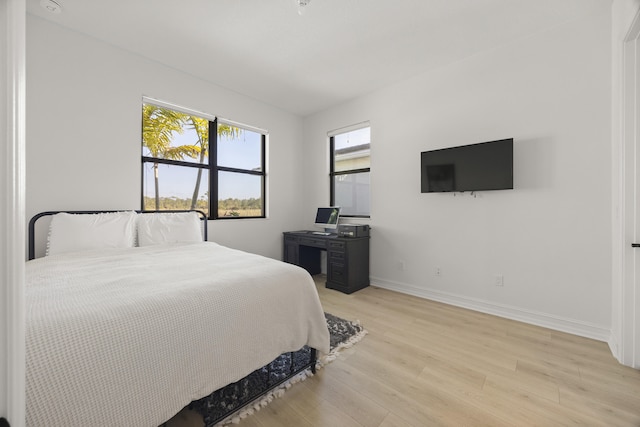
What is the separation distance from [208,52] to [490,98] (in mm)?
3022

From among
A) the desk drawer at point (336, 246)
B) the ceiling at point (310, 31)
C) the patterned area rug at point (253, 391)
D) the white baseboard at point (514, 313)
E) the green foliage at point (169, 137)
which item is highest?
the ceiling at point (310, 31)

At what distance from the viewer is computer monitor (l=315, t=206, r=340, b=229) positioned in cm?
407

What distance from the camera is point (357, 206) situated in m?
4.12

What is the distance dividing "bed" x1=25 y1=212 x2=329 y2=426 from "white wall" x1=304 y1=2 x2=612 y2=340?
81.0 inches

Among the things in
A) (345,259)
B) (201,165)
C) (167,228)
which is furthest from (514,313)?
Result: (201,165)

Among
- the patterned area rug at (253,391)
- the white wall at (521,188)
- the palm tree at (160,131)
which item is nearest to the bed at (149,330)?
the patterned area rug at (253,391)

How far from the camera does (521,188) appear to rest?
263 centimetres

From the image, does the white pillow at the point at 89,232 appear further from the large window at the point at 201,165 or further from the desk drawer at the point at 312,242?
the desk drawer at the point at 312,242

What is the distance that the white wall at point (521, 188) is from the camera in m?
2.28

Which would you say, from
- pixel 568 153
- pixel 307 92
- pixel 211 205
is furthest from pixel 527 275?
pixel 211 205

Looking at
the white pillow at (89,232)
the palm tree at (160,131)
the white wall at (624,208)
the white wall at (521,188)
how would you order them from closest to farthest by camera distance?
the white wall at (624,208) < the white pillow at (89,232) < the white wall at (521,188) < the palm tree at (160,131)

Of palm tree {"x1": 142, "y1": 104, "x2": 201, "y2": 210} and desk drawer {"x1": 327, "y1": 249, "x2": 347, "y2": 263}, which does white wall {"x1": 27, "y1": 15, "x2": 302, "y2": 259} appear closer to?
palm tree {"x1": 142, "y1": 104, "x2": 201, "y2": 210}

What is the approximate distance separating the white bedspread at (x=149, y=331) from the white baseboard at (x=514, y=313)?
1991 millimetres

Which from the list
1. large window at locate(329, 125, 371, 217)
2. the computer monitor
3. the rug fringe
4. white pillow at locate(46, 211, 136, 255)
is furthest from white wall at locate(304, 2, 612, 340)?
white pillow at locate(46, 211, 136, 255)
